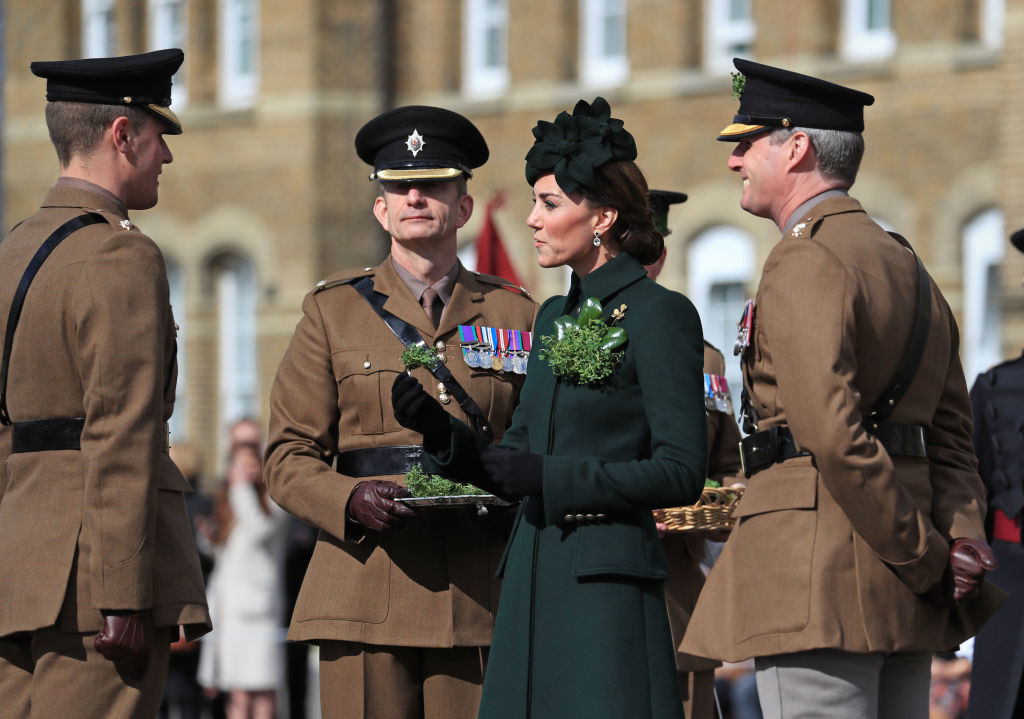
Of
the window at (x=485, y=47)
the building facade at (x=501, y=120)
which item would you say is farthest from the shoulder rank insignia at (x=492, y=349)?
the window at (x=485, y=47)

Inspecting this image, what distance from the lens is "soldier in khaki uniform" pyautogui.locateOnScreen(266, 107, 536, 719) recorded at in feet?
16.4

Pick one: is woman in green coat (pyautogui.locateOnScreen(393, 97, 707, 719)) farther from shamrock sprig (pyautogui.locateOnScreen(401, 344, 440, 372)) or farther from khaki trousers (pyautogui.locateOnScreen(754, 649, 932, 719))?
shamrock sprig (pyautogui.locateOnScreen(401, 344, 440, 372))

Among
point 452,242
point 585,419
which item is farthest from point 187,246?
point 585,419

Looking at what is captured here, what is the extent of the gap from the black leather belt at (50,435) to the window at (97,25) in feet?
64.4

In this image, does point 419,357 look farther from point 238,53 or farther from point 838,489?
point 238,53

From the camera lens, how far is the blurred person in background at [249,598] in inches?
373

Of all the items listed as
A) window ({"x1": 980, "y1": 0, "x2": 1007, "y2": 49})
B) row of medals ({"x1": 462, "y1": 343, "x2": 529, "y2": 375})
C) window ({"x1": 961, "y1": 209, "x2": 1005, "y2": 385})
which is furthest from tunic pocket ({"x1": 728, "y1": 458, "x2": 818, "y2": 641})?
window ({"x1": 980, "y1": 0, "x2": 1007, "y2": 49})

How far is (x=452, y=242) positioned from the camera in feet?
18.0

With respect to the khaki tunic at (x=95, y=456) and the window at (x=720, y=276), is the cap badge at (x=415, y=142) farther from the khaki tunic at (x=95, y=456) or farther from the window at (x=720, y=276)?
the window at (x=720, y=276)

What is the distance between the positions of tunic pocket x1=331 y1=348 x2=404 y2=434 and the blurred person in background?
437 centimetres

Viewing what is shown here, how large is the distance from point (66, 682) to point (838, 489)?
77.5 inches

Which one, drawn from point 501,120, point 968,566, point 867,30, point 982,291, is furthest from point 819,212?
point 501,120

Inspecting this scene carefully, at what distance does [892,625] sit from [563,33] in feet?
53.7

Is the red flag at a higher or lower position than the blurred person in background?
higher
